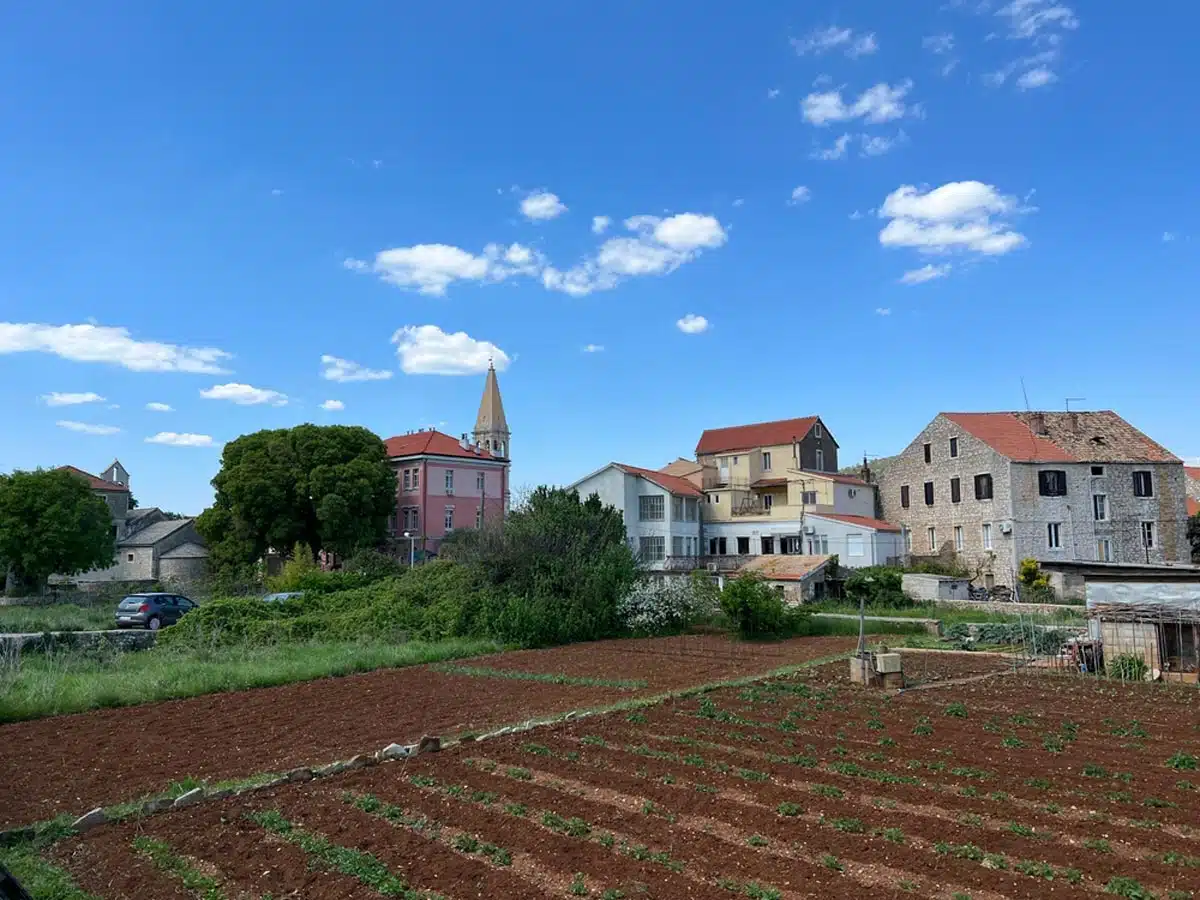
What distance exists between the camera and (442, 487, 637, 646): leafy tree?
84.6ft

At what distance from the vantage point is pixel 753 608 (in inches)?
1057

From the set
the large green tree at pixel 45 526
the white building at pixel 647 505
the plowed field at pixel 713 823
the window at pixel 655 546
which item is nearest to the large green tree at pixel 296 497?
the large green tree at pixel 45 526

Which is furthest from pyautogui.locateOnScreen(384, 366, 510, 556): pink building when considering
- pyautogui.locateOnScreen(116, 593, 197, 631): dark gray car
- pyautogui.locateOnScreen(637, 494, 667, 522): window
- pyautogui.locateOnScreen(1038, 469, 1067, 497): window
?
pyautogui.locateOnScreen(1038, 469, 1067, 497): window

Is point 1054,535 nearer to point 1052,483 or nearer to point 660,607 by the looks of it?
point 1052,483

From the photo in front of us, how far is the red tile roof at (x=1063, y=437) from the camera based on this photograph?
144 ft

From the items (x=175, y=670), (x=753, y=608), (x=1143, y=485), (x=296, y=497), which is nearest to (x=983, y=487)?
(x=1143, y=485)

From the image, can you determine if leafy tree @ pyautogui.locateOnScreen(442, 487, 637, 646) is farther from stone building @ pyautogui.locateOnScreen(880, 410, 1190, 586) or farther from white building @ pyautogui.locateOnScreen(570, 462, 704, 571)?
stone building @ pyautogui.locateOnScreen(880, 410, 1190, 586)

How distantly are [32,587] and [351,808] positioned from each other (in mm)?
47020

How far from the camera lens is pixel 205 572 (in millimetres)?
53844

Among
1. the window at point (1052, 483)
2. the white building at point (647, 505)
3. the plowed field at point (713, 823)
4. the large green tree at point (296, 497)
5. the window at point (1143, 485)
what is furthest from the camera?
the white building at point (647, 505)

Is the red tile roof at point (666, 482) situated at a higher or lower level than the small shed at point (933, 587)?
higher

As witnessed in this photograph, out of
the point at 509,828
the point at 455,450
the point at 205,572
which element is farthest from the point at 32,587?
the point at 509,828

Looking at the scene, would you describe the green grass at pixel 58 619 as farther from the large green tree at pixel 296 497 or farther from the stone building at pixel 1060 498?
the stone building at pixel 1060 498

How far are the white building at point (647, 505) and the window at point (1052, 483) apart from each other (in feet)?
61.8
